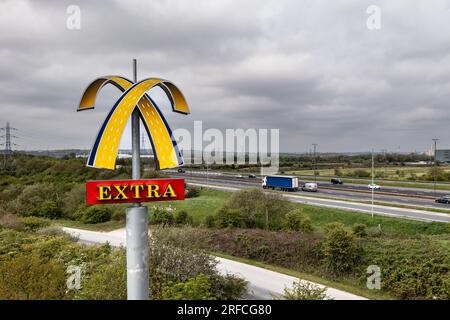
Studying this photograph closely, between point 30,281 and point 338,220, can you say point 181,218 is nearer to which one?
point 338,220

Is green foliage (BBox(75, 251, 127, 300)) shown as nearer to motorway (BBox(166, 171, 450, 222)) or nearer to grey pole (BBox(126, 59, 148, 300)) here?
grey pole (BBox(126, 59, 148, 300))

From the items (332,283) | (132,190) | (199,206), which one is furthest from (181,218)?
(132,190)

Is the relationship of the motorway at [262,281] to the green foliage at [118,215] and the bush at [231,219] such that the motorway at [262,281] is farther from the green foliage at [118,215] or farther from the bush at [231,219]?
the green foliage at [118,215]

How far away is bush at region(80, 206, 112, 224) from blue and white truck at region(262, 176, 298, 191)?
93.4ft

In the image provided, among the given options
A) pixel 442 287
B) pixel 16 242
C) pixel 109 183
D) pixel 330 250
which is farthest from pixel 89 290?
pixel 442 287

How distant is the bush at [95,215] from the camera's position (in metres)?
43.5

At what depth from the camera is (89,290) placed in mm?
13812

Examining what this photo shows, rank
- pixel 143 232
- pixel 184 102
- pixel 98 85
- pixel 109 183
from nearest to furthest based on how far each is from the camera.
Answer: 1. pixel 109 183
2. pixel 143 232
3. pixel 98 85
4. pixel 184 102

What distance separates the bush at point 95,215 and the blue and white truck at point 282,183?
28.5 meters

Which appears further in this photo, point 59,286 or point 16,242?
point 16,242

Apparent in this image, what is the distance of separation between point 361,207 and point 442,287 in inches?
892

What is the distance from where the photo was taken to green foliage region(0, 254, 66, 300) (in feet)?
47.5

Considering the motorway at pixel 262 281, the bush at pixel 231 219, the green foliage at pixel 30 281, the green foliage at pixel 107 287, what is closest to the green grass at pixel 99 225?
the bush at pixel 231 219
